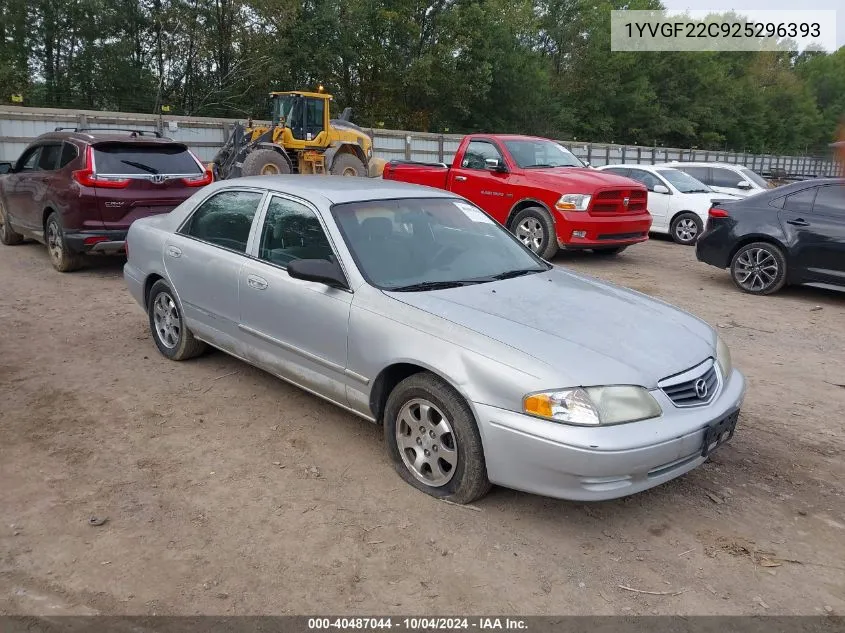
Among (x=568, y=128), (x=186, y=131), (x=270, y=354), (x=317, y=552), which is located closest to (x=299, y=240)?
(x=270, y=354)

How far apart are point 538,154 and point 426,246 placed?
7.36 meters

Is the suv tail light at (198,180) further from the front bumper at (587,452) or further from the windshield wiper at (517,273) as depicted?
the front bumper at (587,452)

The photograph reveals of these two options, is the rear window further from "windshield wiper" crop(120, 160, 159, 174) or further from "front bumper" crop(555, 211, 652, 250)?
"front bumper" crop(555, 211, 652, 250)

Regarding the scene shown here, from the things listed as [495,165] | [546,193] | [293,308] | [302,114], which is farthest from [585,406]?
[302,114]

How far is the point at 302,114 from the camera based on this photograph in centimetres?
1755

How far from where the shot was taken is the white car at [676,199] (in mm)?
13391

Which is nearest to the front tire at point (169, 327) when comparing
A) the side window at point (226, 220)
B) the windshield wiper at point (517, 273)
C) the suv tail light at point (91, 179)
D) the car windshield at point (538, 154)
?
the side window at point (226, 220)

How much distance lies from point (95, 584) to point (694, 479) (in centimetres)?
307

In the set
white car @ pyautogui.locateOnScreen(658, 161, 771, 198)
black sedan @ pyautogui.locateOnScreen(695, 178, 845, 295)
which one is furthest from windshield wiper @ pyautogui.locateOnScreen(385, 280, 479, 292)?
white car @ pyautogui.locateOnScreen(658, 161, 771, 198)

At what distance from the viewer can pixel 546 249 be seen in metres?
10.3

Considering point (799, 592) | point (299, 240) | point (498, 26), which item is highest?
point (498, 26)

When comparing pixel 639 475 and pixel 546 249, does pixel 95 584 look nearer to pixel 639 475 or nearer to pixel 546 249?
pixel 639 475

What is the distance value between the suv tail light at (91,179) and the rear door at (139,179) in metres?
0.02

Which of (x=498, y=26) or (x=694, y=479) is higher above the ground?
(x=498, y=26)
